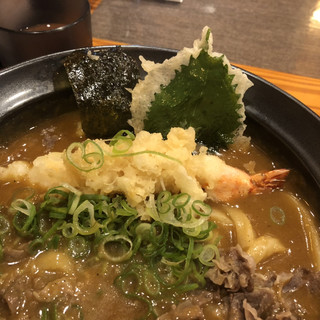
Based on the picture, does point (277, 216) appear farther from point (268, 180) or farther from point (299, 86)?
point (299, 86)

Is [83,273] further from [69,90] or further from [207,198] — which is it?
[69,90]

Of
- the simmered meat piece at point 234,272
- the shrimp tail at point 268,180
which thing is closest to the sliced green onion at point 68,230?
the simmered meat piece at point 234,272

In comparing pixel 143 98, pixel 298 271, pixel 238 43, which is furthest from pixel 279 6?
pixel 298 271

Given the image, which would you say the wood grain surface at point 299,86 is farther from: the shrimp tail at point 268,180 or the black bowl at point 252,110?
the shrimp tail at point 268,180

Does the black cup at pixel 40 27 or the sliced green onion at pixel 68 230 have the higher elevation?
the black cup at pixel 40 27

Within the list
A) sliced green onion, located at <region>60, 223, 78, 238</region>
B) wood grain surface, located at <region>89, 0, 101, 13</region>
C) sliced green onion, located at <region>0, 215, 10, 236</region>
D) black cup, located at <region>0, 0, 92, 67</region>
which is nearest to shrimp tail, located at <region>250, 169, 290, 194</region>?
sliced green onion, located at <region>60, 223, 78, 238</region>
